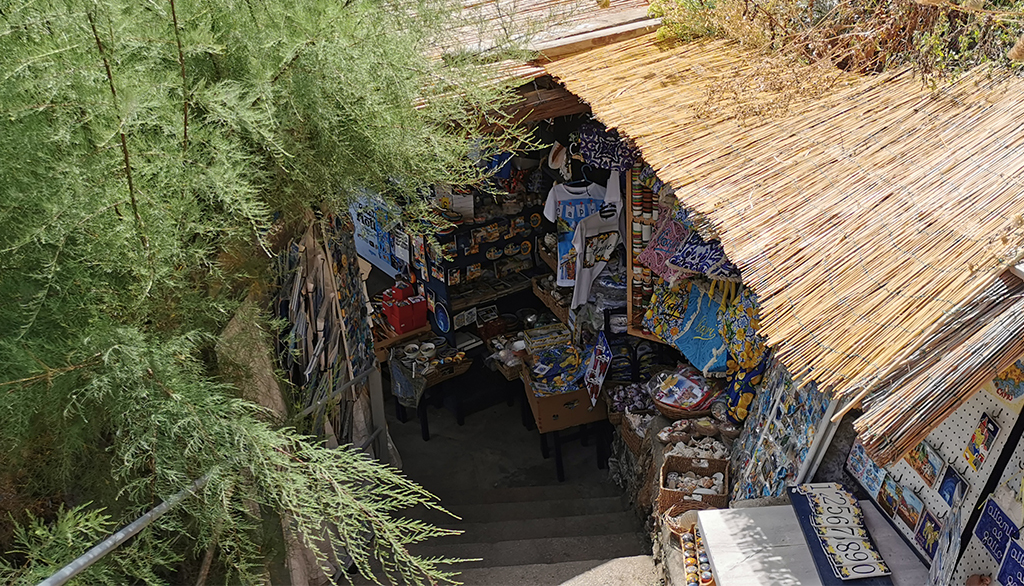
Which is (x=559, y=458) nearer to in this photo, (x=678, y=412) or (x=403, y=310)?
(x=678, y=412)

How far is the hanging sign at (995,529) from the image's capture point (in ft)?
8.23

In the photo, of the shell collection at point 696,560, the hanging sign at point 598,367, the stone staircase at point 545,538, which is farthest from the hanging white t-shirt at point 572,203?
the shell collection at point 696,560

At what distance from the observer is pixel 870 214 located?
261cm

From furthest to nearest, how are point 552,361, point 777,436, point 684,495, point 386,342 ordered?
1. point 386,342
2. point 552,361
3. point 684,495
4. point 777,436

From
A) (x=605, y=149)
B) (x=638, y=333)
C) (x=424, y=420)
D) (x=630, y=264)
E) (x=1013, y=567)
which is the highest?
(x=605, y=149)

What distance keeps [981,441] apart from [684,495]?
1.77m

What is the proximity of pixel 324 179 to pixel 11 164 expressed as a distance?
3.55 ft

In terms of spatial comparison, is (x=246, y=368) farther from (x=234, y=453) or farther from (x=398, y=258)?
(x=398, y=258)

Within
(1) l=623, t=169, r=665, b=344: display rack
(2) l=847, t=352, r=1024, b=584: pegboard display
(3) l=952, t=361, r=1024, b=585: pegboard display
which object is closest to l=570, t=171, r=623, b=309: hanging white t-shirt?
(1) l=623, t=169, r=665, b=344: display rack

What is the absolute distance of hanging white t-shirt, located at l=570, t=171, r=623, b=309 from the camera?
5594 mm

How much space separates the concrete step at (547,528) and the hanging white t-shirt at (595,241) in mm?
1546

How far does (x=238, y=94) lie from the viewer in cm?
262

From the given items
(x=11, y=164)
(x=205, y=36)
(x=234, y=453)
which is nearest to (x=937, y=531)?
(x=234, y=453)

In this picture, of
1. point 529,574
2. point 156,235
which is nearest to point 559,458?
point 529,574
